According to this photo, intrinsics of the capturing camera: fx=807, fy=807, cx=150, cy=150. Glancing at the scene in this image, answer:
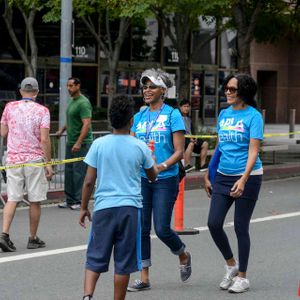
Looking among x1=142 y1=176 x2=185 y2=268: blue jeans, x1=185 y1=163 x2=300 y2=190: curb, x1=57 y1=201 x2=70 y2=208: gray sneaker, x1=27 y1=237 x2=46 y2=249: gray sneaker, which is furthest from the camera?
x1=185 y1=163 x2=300 y2=190: curb

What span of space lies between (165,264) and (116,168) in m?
2.77

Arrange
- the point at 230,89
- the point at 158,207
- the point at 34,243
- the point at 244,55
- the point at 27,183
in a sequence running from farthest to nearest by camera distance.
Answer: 1. the point at 244,55
2. the point at 34,243
3. the point at 27,183
4. the point at 230,89
5. the point at 158,207

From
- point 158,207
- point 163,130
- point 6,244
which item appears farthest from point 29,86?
point 158,207

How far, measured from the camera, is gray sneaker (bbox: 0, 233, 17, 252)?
877 cm

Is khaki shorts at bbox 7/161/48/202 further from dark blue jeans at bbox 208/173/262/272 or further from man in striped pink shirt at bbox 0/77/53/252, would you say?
dark blue jeans at bbox 208/173/262/272

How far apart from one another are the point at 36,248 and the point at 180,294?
2.44 m

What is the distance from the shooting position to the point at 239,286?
7.21 m

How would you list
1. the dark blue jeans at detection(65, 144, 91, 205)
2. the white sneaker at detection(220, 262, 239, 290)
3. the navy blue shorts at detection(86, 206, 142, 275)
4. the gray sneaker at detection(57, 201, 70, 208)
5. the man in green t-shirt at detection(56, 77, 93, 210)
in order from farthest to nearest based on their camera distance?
the gray sneaker at detection(57, 201, 70, 208) → the dark blue jeans at detection(65, 144, 91, 205) → the man in green t-shirt at detection(56, 77, 93, 210) → the white sneaker at detection(220, 262, 239, 290) → the navy blue shorts at detection(86, 206, 142, 275)

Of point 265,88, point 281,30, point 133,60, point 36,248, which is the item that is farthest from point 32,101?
point 265,88

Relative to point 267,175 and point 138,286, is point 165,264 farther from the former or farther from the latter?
point 267,175

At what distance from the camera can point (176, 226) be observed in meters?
10.1

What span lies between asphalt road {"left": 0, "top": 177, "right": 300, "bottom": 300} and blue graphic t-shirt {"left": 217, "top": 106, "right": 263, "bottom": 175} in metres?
1.15

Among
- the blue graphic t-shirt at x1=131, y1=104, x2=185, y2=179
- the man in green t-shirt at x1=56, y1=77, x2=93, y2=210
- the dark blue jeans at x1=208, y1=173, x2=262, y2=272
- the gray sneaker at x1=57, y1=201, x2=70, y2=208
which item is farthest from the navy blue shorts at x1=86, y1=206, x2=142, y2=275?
the gray sneaker at x1=57, y1=201, x2=70, y2=208

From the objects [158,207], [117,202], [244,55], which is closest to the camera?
[117,202]
